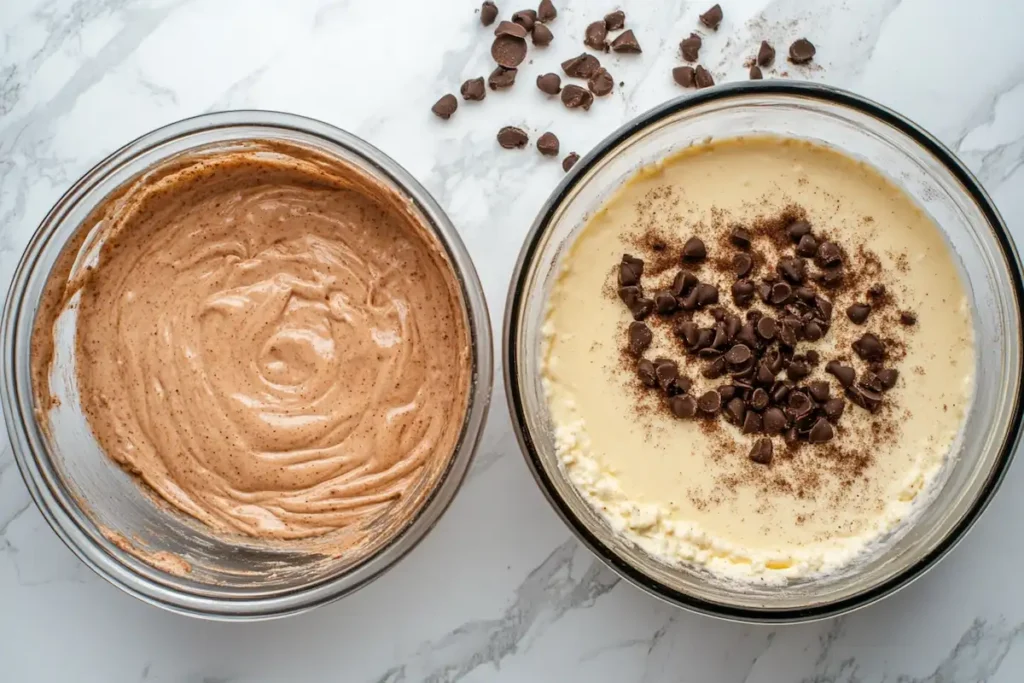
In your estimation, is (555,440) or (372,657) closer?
(555,440)

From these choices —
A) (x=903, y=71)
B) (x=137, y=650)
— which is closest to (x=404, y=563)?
(x=137, y=650)

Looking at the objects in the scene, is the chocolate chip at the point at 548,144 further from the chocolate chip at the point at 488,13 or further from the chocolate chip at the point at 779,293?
the chocolate chip at the point at 779,293

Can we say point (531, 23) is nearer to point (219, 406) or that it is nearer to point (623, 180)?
point (623, 180)

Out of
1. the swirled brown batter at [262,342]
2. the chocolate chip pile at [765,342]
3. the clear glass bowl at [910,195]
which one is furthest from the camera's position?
the swirled brown batter at [262,342]

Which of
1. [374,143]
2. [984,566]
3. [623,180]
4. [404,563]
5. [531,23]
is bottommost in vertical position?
[984,566]

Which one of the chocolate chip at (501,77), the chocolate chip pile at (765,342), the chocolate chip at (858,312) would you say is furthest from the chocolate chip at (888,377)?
the chocolate chip at (501,77)

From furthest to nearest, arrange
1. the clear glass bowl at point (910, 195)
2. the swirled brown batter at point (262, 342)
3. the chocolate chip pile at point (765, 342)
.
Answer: the swirled brown batter at point (262, 342) → the chocolate chip pile at point (765, 342) → the clear glass bowl at point (910, 195)
